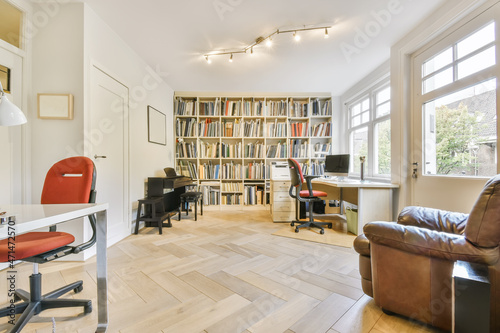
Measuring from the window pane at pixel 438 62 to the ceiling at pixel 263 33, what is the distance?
1.54 feet

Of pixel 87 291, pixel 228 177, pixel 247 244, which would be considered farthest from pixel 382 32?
pixel 87 291

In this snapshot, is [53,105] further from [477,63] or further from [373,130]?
[373,130]

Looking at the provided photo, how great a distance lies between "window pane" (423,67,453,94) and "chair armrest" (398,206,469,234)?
1.50m

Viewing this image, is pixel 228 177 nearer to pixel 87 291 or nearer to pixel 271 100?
pixel 271 100

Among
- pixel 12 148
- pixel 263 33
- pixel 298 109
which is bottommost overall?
pixel 12 148

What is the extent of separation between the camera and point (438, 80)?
227 cm

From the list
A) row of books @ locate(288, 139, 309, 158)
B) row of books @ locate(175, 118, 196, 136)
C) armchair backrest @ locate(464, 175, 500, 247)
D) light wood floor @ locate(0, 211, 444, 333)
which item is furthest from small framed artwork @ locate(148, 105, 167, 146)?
armchair backrest @ locate(464, 175, 500, 247)

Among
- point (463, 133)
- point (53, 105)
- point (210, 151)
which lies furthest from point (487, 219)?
point (210, 151)

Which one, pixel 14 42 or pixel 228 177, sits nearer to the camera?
pixel 14 42

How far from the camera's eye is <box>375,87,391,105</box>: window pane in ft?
10.7

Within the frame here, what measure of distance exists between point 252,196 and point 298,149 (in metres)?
1.49

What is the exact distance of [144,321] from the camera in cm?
126

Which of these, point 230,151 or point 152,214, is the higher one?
point 230,151

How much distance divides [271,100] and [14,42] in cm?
399
